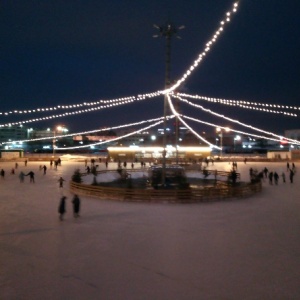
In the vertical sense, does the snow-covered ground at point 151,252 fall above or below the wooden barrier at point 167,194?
below

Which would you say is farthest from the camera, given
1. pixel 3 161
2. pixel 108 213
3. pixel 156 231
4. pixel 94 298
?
pixel 3 161

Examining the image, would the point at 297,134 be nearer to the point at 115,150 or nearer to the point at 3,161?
the point at 115,150

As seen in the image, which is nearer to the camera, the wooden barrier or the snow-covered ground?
the snow-covered ground

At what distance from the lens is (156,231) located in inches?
412

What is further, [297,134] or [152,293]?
[297,134]

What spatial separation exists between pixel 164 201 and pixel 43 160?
3717 cm

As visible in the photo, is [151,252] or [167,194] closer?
[151,252]

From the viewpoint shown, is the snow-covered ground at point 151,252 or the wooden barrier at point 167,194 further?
the wooden barrier at point 167,194

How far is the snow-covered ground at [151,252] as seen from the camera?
6.32 metres

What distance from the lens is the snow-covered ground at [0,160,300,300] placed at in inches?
249

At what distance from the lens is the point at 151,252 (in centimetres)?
838

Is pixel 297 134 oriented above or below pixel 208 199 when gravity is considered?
above

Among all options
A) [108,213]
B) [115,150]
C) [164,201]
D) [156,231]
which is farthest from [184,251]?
[115,150]

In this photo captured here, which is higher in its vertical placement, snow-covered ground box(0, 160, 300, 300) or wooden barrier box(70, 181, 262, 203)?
wooden barrier box(70, 181, 262, 203)
